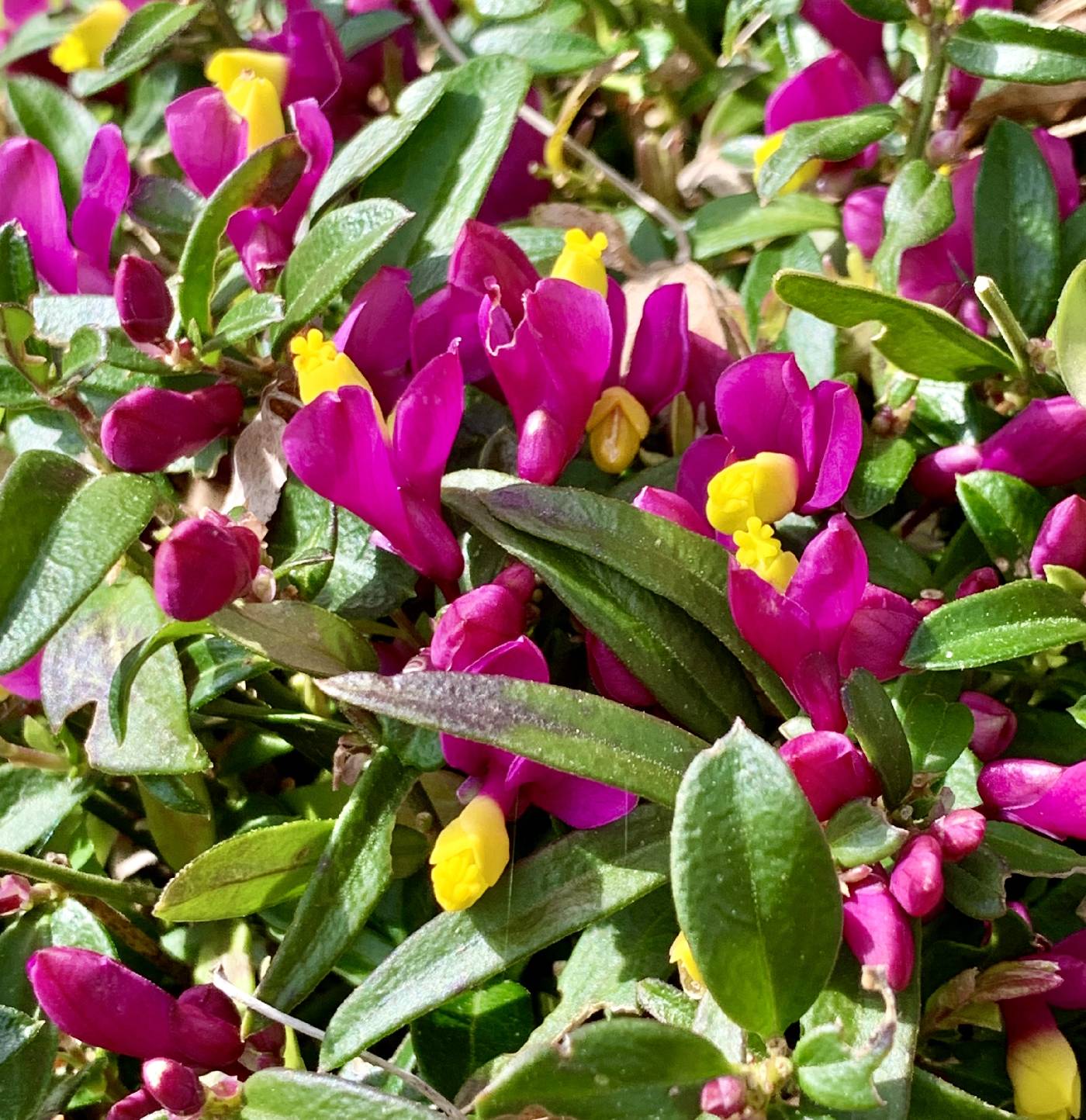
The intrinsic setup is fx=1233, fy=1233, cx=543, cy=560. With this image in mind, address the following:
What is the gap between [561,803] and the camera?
0.71 metres

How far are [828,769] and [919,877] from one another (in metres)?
0.07

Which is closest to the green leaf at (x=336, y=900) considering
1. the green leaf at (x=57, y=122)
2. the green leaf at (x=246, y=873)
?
the green leaf at (x=246, y=873)

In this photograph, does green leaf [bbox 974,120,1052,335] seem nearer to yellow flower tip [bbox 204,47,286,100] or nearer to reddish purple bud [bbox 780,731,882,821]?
reddish purple bud [bbox 780,731,882,821]

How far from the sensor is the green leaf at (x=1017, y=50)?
0.82m

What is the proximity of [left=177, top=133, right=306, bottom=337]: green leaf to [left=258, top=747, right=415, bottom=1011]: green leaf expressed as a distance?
35 cm

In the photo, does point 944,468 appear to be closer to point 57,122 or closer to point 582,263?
point 582,263

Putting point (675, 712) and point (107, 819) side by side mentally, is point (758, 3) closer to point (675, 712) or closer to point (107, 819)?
point (675, 712)

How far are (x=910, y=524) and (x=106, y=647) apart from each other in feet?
1.79

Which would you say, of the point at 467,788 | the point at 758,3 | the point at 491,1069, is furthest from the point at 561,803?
the point at 758,3

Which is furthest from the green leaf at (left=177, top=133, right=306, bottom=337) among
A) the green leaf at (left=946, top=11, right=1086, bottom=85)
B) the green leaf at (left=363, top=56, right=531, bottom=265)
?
the green leaf at (left=946, top=11, right=1086, bottom=85)

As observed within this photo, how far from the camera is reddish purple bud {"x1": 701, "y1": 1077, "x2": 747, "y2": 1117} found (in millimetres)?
566

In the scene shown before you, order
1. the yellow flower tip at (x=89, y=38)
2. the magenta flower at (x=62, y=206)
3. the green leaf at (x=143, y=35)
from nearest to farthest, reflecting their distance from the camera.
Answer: the magenta flower at (x=62, y=206), the green leaf at (x=143, y=35), the yellow flower tip at (x=89, y=38)

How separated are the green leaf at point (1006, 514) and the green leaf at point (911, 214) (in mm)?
161

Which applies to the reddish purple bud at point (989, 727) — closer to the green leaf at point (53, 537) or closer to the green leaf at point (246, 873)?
the green leaf at point (246, 873)
